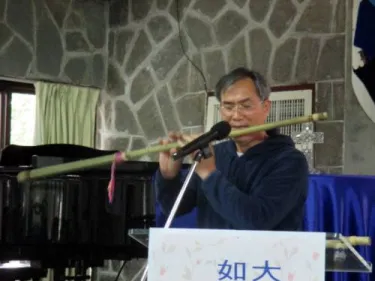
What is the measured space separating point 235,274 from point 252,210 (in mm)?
→ 448

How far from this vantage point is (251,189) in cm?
189

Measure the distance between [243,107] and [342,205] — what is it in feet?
2.65

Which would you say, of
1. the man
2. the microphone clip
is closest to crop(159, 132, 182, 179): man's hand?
the man

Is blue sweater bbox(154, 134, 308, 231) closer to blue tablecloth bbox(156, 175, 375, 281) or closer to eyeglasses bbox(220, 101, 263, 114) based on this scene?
eyeglasses bbox(220, 101, 263, 114)

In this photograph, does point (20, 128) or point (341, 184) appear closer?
point (341, 184)

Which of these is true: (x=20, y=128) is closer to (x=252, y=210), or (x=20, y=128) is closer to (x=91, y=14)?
(x=91, y=14)

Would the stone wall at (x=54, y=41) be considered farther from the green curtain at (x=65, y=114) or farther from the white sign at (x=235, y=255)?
the white sign at (x=235, y=255)

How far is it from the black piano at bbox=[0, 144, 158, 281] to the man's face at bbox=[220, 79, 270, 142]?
1.30 meters

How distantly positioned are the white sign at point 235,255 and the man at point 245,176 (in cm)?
42

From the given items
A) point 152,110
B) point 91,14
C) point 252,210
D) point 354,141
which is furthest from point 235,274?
point 91,14

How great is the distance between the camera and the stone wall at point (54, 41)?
185 inches

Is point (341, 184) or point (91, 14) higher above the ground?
point (91, 14)

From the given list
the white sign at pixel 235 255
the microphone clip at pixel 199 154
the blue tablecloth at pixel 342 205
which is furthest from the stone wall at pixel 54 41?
the white sign at pixel 235 255

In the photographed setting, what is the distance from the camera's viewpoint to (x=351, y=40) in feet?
12.7
